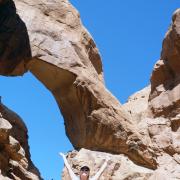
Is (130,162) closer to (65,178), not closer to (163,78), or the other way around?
(65,178)

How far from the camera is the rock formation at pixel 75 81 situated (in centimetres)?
1554

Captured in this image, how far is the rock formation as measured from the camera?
1554 centimetres

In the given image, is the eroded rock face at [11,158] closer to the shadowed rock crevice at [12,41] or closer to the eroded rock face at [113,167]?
the eroded rock face at [113,167]

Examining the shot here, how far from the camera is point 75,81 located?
1611cm

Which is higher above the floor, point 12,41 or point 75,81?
point 12,41

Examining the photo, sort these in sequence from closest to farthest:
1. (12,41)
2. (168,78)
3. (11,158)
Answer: (11,158) < (12,41) < (168,78)

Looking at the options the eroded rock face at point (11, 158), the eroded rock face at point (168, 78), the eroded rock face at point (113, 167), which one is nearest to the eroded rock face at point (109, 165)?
the eroded rock face at point (113, 167)

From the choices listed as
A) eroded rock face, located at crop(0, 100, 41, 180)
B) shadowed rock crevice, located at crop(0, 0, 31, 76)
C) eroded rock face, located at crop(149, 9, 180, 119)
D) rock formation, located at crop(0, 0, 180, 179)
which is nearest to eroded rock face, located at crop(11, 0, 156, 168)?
rock formation, located at crop(0, 0, 180, 179)

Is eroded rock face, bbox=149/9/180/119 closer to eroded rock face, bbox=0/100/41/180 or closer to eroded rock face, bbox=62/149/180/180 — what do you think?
eroded rock face, bbox=62/149/180/180

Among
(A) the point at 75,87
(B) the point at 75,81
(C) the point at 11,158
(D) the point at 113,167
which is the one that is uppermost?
(B) the point at 75,81

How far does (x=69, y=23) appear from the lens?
57.2 feet

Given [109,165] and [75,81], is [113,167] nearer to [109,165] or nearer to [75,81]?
[109,165]

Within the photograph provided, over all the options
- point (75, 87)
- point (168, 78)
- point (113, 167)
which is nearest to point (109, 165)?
point (113, 167)

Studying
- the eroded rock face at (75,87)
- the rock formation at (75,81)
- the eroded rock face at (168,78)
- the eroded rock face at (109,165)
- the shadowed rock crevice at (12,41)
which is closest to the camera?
the shadowed rock crevice at (12,41)
